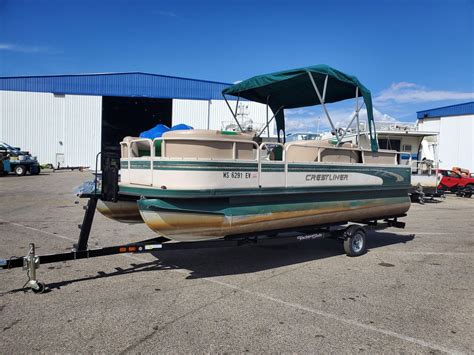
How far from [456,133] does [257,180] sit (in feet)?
106

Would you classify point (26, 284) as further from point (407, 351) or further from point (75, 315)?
point (407, 351)

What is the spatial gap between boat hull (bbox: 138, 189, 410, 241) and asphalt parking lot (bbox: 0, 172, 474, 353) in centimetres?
70

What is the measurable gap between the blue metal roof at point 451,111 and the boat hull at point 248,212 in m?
30.0

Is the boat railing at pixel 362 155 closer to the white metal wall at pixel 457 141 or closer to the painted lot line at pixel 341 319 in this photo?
the painted lot line at pixel 341 319

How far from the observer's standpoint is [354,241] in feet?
22.3

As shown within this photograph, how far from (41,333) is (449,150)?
115 ft

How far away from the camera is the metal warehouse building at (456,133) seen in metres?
31.5

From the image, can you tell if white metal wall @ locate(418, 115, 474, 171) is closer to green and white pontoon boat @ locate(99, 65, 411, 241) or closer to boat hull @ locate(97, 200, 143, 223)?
green and white pontoon boat @ locate(99, 65, 411, 241)

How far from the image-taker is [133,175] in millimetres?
5434

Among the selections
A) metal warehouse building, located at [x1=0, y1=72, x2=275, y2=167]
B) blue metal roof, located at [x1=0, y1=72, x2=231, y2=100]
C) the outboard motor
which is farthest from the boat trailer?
blue metal roof, located at [x1=0, y1=72, x2=231, y2=100]

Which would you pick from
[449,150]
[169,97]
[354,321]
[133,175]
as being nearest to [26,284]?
[133,175]

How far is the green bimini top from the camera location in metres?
6.23

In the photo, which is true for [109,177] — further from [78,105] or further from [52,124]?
[52,124]

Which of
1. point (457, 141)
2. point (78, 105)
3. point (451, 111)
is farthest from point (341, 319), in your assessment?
point (78, 105)
